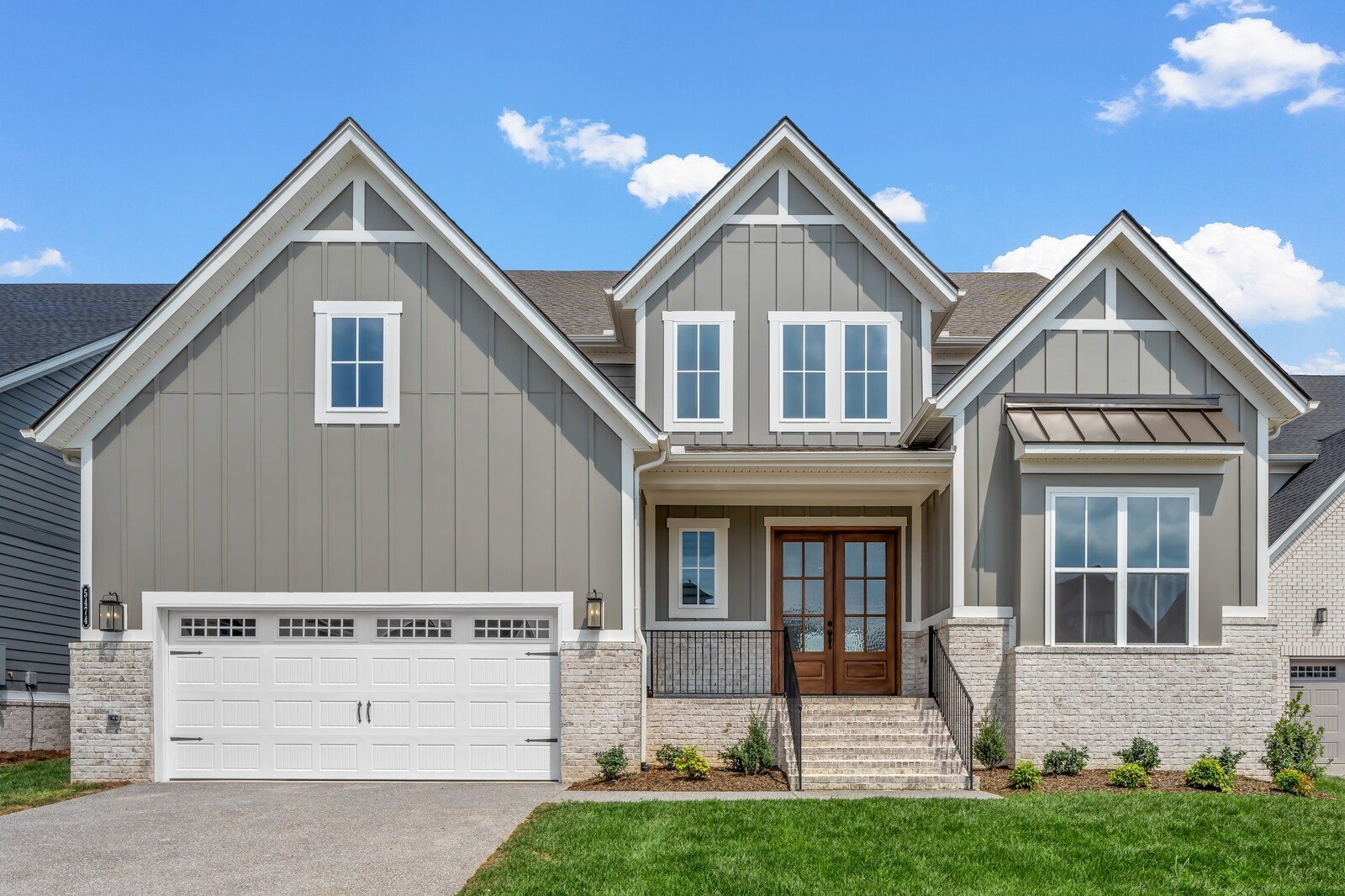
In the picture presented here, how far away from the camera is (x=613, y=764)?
499 inches

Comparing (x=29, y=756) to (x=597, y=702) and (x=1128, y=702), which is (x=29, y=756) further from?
(x=1128, y=702)

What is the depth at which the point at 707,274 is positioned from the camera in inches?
619

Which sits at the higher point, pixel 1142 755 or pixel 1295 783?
pixel 1142 755

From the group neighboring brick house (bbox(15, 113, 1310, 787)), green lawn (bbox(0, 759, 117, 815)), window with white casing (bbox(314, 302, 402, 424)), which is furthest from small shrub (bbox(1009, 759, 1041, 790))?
green lawn (bbox(0, 759, 117, 815))

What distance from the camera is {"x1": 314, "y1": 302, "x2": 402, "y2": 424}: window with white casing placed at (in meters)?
13.3

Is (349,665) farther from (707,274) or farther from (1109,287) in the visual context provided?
(1109,287)

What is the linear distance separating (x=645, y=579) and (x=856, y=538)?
116 inches

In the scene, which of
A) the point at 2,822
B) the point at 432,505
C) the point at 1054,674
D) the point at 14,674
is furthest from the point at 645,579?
the point at 14,674

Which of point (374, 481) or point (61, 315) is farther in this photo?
→ point (61, 315)

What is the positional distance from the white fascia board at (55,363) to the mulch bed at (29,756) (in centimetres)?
521

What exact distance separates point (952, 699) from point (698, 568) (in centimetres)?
401

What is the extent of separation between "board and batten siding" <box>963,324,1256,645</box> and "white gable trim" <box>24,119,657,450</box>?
3.99 meters

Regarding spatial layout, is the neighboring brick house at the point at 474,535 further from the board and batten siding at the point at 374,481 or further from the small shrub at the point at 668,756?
the small shrub at the point at 668,756

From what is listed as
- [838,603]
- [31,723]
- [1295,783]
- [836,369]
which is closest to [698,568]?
[838,603]
